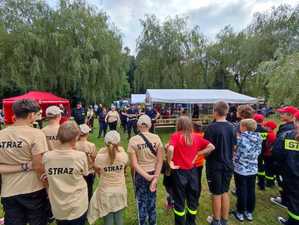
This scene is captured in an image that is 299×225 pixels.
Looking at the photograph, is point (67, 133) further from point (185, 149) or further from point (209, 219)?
point (209, 219)

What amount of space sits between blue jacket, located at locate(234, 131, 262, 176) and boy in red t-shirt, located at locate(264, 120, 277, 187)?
0.90 m

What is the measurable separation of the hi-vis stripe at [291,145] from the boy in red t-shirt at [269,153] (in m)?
1.14

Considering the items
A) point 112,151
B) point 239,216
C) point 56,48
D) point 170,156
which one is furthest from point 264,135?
point 56,48

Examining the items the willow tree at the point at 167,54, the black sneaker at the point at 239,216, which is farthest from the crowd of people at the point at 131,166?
the willow tree at the point at 167,54

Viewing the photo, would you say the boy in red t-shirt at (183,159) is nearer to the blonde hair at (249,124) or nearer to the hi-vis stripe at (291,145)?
the blonde hair at (249,124)

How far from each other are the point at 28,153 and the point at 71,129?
0.40 metres

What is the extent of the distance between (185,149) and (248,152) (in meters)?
1.07

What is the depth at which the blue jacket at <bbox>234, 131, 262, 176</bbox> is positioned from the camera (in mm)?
3391

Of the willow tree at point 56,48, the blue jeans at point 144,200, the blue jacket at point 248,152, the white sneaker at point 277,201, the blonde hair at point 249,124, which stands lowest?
the white sneaker at point 277,201

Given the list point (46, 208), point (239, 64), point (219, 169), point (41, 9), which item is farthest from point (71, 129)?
point (239, 64)

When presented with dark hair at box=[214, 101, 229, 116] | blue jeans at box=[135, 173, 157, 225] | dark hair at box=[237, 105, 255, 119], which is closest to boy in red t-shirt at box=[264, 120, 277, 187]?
dark hair at box=[237, 105, 255, 119]

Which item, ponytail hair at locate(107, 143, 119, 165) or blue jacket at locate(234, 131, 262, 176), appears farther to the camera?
blue jacket at locate(234, 131, 262, 176)

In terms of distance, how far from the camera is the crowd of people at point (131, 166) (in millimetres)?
2088

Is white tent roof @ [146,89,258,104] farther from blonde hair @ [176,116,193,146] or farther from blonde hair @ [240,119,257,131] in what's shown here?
blonde hair @ [176,116,193,146]
